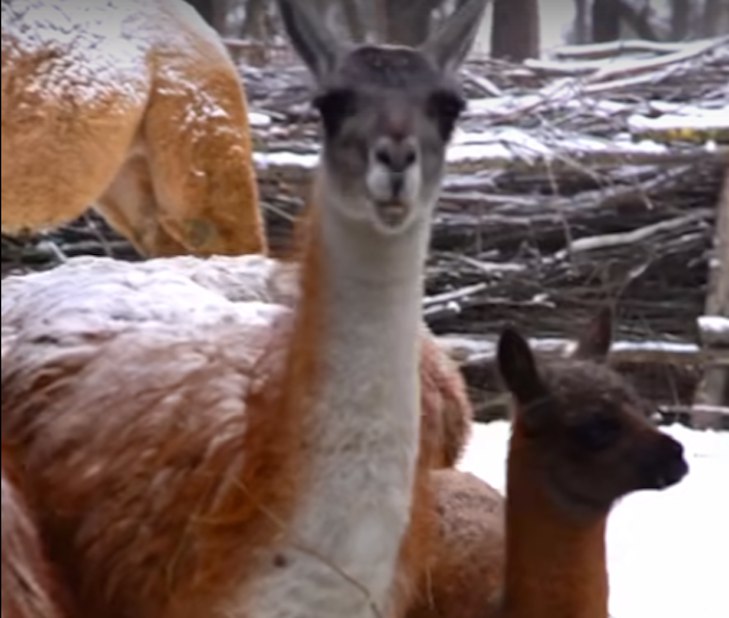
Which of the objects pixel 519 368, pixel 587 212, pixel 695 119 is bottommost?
pixel 587 212

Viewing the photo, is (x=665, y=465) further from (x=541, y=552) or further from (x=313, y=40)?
(x=313, y=40)

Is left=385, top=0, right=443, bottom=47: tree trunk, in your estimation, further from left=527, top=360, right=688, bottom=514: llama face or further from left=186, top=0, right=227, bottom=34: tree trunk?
left=527, top=360, right=688, bottom=514: llama face

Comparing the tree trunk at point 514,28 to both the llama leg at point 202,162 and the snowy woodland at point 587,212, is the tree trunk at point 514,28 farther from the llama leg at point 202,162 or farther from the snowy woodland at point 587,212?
the llama leg at point 202,162

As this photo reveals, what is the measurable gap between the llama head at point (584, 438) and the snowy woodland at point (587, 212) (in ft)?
0.39

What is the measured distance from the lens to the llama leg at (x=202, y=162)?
51.4 inches

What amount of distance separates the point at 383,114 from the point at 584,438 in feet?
1.25

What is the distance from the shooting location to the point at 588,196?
2.03 meters

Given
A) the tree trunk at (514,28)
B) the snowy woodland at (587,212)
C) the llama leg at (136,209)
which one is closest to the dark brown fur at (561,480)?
the snowy woodland at (587,212)

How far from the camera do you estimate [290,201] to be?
1225 mm

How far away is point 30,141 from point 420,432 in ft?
0.97

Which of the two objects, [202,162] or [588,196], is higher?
[202,162]

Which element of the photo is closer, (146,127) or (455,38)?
(455,38)

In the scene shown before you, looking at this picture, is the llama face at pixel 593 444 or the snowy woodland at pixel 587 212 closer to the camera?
the llama face at pixel 593 444

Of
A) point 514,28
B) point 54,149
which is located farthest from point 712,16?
point 54,149
